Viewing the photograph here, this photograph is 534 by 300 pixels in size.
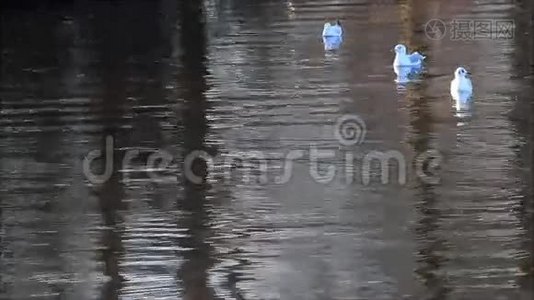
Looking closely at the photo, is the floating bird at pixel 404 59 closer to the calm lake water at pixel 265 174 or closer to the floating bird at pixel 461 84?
the calm lake water at pixel 265 174

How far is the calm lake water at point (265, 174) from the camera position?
350cm

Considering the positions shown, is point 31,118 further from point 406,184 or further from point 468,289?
point 468,289

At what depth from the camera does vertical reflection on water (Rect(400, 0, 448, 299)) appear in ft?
11.1

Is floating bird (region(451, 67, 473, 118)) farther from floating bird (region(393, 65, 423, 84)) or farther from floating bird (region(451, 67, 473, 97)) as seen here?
floating bird (region(393, 65, 423, 84))

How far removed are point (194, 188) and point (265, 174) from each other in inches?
12.2

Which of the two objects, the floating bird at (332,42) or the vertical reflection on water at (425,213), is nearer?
the vertical reflection on water at (425,213)

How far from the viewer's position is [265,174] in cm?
459

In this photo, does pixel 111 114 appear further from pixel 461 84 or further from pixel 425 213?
pixel 425 213

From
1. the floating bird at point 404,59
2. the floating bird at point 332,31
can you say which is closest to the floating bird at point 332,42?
the floating bird at point 332,31

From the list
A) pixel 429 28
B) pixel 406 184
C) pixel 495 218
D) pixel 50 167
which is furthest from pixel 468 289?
pixel 429 28

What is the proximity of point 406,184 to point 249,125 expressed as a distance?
126cm

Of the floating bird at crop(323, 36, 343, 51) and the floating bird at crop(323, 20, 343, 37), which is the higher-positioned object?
the floating bird at crop(323, 20, 343, 37)

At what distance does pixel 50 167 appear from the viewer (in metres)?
4.91

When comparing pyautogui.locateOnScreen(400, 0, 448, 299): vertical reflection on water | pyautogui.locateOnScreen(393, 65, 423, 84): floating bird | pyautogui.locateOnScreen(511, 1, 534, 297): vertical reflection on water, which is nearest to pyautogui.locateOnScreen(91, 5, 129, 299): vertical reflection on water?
pyautogui.locateOnScreen(400, 0, 448, 299): vertical reflection on water
